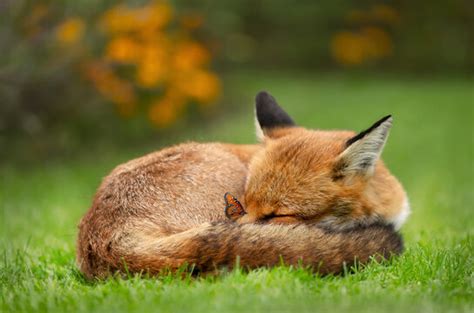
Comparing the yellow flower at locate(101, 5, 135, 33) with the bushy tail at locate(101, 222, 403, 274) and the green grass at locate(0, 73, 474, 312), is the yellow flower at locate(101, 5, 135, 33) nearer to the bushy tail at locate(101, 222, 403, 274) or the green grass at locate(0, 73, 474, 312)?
the green grass at locate(0, 73, 474, 312)

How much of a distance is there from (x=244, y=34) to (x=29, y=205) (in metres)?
18.3

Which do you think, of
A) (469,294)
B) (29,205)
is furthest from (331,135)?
→ (29,205)

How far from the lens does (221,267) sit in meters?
4.05

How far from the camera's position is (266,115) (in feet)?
20.0

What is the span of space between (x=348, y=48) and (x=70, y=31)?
1643cm

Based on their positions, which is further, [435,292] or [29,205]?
[29,205]

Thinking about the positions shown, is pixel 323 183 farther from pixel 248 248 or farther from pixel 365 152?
pixel 248 248

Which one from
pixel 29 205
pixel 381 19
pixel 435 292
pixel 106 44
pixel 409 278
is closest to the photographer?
pixel 435 292

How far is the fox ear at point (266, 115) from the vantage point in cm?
598

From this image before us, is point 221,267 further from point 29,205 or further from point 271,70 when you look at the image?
point 271,70

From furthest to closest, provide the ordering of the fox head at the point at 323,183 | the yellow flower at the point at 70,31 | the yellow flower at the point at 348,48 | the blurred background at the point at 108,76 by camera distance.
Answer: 1. the yellow flower at the point at 348,48
2. the blurred background at the point at 108,76
3. the yellow flower at the point at 70,31
4. the fox head at the point at 323,183

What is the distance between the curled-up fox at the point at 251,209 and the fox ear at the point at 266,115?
33 centimetres

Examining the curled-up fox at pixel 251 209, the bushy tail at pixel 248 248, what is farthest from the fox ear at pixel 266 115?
the bushy tail at pixel 248 248

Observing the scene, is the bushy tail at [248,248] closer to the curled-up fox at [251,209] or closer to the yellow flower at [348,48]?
the curled-up fox at [251,209]
